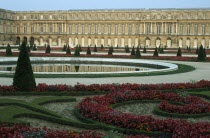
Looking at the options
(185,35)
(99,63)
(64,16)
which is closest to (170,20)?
(185,35)

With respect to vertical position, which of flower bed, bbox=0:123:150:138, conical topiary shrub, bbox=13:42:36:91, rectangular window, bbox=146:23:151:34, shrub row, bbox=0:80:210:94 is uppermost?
rectangular window, bbox=146:23:151:34

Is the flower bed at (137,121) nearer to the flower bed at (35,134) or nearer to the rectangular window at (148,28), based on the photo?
the flower bed at (35,134)

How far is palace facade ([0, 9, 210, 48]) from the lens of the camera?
60.3 m

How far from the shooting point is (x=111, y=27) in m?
64.9

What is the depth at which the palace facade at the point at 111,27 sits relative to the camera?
6034 cm

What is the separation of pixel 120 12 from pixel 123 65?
42016mm

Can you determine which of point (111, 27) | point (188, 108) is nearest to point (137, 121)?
point (188, 108)

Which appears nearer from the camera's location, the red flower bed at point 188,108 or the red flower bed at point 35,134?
the red flower bed at point 35,134

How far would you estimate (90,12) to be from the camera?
65500mm

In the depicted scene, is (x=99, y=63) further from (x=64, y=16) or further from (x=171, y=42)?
(x=64, y=16)

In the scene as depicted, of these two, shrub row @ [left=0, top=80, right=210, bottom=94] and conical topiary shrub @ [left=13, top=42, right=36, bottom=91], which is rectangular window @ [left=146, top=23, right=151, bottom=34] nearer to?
shrub row @ [left=0, top=80, right=210, bottom=94]

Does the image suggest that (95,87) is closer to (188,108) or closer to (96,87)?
(96,87)

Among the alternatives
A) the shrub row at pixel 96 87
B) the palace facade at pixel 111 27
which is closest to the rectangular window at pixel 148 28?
the palace facade at pixel 111 27

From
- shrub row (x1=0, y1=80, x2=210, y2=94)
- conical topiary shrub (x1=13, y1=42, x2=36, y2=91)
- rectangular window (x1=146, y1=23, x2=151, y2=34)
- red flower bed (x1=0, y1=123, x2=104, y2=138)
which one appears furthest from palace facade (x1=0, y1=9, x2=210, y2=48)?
red flower bed (x1=0, y1=123, x2=104, y2=138)
